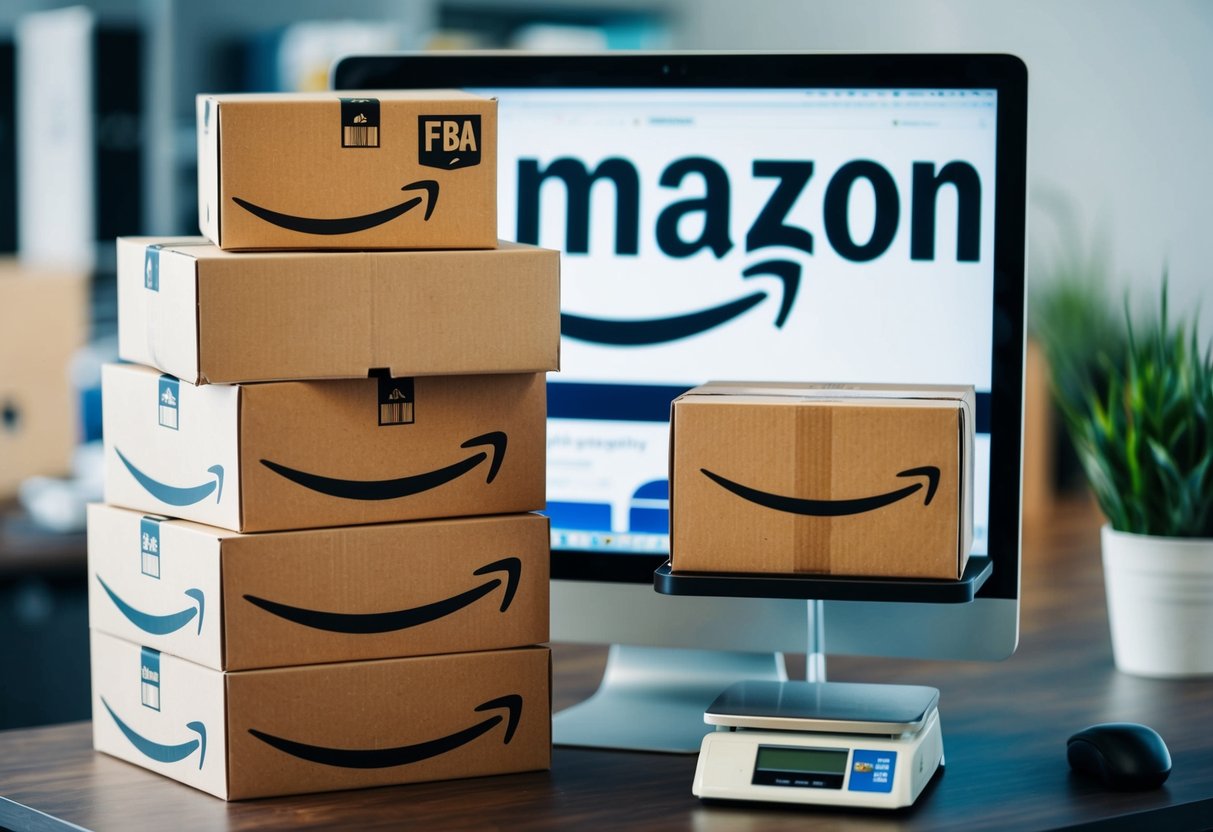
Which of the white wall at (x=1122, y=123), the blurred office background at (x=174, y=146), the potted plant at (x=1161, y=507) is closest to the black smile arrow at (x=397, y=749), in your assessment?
the potted plant at (x=1161, y=507)

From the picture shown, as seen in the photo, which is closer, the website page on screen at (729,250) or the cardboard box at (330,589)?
the cardboard box at (330,589)

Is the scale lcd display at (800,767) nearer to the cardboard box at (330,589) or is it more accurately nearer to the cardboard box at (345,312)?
the cardboard box at (330,589)

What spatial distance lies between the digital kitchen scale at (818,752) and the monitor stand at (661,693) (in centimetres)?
12

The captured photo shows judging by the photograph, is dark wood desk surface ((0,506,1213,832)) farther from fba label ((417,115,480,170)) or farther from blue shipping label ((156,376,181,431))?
fba label ((417,115,480,170))

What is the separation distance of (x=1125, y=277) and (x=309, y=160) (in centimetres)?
240

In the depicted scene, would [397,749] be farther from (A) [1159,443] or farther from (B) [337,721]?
(A) [1159,443]

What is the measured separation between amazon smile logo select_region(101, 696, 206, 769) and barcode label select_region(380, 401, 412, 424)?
0.79 feet

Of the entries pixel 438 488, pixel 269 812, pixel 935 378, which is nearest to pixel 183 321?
pixel 438 488

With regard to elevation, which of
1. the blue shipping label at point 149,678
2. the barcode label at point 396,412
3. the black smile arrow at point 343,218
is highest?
the black smile arrow at point 343,218

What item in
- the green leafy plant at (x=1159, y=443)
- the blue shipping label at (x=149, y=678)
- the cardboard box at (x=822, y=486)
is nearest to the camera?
the cardboard box at (x=822, y=486)

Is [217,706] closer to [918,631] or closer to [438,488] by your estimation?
[438,488]

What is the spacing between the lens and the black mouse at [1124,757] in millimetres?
A: 1042

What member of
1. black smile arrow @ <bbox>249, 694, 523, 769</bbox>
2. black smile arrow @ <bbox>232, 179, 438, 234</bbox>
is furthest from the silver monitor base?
black smile arrow @ <bbox>232, 179, 438, 234</bbox>

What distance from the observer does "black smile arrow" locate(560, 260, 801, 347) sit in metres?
1.23
